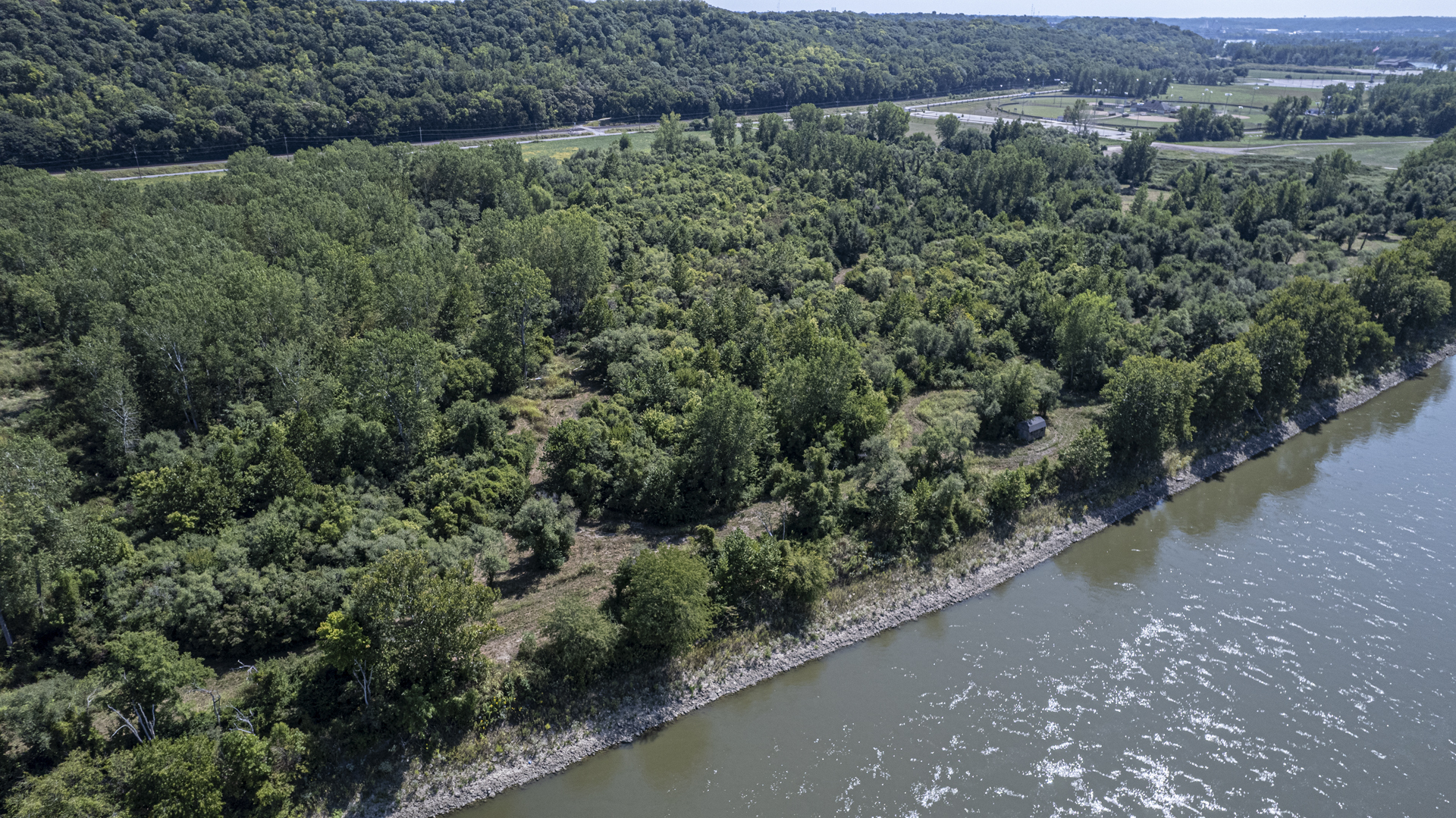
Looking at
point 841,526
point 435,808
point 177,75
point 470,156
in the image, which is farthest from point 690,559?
point 177,75

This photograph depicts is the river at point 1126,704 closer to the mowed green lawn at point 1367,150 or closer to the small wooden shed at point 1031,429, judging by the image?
the small wooden shed at point 1031,429

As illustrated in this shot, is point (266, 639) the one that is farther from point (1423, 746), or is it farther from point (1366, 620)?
point (1366, 620)

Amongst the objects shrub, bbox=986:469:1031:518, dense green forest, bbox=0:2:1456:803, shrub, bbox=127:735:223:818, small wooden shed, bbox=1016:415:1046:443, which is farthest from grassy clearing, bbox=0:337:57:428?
small wooden shed, bbox=1016:415:1046:443

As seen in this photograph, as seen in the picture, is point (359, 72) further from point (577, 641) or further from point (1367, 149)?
point (1367, 149)

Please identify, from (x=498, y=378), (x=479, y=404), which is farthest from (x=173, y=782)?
(x=498, y=378)

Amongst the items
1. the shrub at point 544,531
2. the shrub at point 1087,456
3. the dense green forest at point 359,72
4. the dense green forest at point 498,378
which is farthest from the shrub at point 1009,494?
the dense green forest at point 359,72
